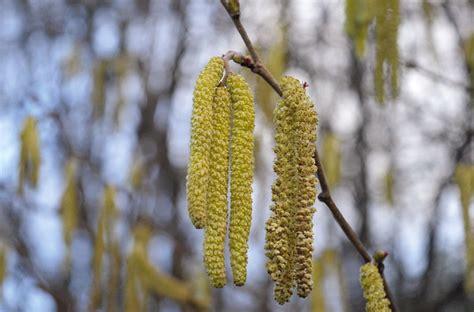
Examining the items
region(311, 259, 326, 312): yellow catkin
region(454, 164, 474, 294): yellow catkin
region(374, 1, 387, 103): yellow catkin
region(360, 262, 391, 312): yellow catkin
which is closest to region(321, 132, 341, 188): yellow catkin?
region(311, 259, 326, 312): yellow catkin

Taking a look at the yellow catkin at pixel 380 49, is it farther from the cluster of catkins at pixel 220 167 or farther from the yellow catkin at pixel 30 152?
the yellow catkin at pixel 30 152

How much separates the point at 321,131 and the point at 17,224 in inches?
97.5

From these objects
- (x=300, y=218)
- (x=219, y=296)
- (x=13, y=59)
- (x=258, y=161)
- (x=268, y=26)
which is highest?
(x=13, y=59)

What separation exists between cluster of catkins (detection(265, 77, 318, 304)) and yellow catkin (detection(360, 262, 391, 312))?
9.8 inches

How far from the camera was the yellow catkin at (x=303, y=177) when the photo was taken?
1.04 m

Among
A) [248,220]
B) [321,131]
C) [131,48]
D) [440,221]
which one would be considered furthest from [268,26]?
[248,220]

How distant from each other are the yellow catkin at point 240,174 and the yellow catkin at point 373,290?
0.98 feet

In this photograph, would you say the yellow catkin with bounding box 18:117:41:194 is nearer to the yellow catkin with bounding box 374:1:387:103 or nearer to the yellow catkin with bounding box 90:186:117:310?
the yellow catkin with bounding box 90:186:117:310

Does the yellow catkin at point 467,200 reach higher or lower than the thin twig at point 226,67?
higher

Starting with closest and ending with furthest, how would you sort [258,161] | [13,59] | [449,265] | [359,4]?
[359,4] < [258,161] < [13,59] < [449,265]

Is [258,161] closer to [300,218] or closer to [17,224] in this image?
[17,224]

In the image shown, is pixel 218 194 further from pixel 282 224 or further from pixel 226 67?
pixel 226 67

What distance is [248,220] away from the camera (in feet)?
3.62

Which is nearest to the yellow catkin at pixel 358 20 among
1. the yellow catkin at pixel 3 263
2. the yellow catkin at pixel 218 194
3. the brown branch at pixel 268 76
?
the brown branch at pixel 268 76
